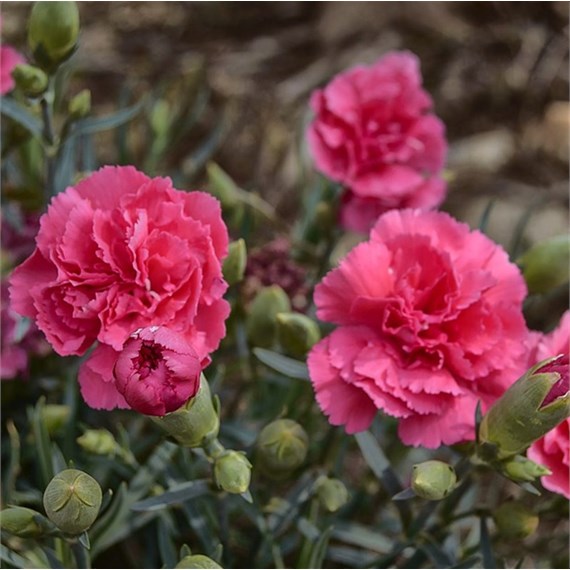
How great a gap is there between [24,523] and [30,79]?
444 millimetres

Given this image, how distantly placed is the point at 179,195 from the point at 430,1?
4.91ft

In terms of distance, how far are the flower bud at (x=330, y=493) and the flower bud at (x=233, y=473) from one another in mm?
138

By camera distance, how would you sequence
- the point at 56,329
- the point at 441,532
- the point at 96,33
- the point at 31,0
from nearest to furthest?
the point at 56,329 → the point at 441,532 → the point at 31,0 → the point at 96,33

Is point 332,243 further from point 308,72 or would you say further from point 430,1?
point 430,1

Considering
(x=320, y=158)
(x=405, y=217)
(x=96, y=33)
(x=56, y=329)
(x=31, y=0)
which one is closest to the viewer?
(x=56, y=329)

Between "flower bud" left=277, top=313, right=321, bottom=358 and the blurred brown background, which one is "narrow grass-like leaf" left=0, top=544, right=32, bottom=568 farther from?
the blurred brown background

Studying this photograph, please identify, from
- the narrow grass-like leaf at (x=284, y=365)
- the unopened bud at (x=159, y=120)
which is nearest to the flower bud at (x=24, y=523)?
the narrow grass-like leaf at (x=284, y=365)

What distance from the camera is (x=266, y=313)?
3.36ft

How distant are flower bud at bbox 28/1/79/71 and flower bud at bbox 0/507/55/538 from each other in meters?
0.46

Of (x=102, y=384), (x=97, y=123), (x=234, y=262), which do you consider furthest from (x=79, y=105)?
(x=102, y=384)

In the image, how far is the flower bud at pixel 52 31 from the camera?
93 cm

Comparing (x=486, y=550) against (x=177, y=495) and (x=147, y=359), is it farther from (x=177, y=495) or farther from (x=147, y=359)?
(x=147, y=359)

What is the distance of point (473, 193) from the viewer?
1943 mm

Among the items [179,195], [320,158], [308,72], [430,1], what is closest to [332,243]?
[320,158]
